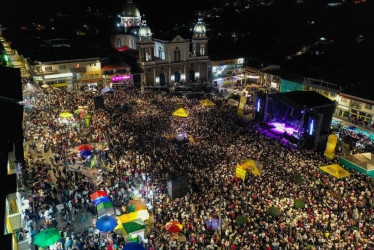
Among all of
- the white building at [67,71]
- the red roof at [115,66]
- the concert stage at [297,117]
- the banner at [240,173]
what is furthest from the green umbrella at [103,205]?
the red roof at [115,66]

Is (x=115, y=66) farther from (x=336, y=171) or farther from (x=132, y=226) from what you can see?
(x=336, y=171)

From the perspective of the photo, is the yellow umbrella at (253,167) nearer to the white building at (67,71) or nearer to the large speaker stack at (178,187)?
the large speaker stack at (178,187)

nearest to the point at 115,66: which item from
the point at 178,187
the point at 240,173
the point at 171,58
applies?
the point at 171,58

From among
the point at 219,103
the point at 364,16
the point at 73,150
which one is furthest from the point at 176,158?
the point at 364,16

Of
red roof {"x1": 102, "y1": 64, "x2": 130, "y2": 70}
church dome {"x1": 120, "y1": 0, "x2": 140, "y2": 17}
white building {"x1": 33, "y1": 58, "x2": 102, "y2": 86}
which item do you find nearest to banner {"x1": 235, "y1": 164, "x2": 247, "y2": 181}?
red roof {"x1": 102, "y1": 64, "x2": 130, "y2": 70}

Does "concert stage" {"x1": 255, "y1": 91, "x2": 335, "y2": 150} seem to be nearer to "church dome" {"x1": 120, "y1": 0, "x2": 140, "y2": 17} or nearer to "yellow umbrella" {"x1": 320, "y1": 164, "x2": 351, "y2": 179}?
"yellow umbrella" {"x1": 320, "y1": 164, "x2": 351, "y2": 179}

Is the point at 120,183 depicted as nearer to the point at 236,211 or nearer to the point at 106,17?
the point at 236,211
